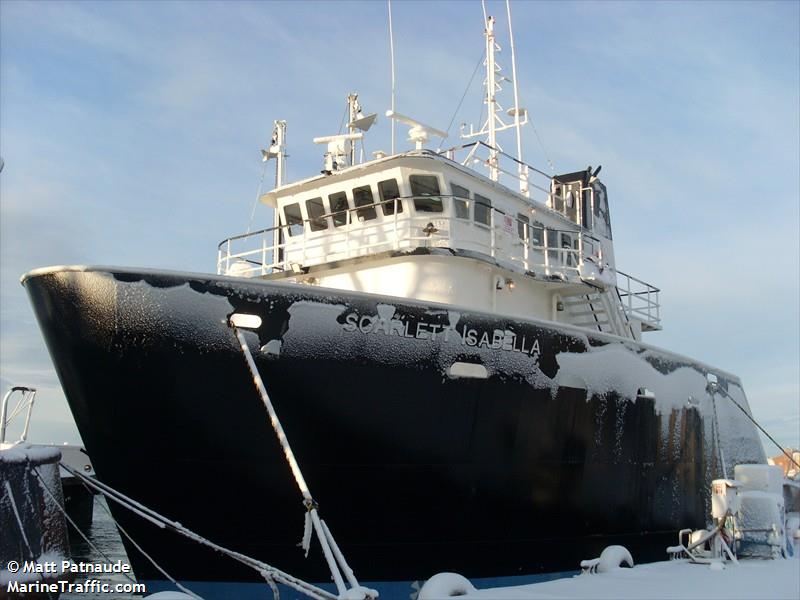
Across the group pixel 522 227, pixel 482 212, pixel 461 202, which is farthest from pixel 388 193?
pixel 522 227

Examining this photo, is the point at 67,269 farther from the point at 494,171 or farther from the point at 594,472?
the point at 494,171

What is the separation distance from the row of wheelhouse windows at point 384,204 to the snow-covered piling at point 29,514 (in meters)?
5.70

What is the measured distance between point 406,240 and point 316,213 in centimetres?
266

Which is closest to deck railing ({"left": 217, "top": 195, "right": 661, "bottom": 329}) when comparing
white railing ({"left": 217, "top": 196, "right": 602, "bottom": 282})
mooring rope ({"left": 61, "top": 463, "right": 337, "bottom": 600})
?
white railing ({"left": 217, "top": 196, "right": 602, "bottom": 282})

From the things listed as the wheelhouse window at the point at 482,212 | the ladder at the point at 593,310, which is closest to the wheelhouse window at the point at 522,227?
the wheelhouse window at the point at 482,212

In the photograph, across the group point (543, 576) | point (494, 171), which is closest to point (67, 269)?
point (543, 576)

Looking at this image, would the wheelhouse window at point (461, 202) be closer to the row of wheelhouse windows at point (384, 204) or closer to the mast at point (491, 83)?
the row of wheelhouse windows at point (384, 204)

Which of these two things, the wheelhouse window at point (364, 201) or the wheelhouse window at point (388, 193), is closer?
the wheelhouse window at point (388, 193)

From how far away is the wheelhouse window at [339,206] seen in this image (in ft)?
43.6

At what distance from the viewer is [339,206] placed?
527 inches

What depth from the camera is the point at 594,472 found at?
34.7 feet

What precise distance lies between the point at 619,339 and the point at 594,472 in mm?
1963

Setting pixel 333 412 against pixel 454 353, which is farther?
pixel 454 353

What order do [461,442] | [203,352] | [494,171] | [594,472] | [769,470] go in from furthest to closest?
[494,171]
[769,470]
[594,472]
[461,442]
[203,352]
